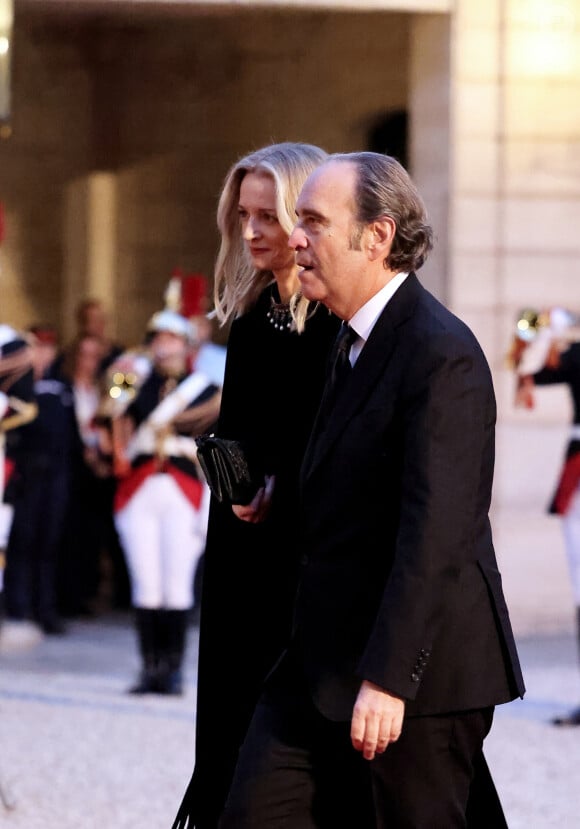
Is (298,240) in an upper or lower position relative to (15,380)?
upper

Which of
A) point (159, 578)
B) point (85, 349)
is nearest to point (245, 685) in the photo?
point (159, 578)

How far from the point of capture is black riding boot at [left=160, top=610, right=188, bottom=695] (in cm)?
833

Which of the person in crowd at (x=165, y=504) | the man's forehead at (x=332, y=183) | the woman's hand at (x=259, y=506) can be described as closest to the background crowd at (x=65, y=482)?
the person in crowd at (x=165, y=504)

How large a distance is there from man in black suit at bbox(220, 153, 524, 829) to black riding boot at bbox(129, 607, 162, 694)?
5.06 metres

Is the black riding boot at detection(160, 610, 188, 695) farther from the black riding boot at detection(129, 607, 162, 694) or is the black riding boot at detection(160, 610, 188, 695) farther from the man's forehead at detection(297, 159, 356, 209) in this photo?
the man's forehead at detection(297, 159, 356, 209)

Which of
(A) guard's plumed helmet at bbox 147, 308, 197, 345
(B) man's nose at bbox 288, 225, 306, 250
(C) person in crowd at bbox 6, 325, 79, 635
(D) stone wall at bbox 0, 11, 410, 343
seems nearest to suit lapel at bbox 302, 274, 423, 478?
(B) man's nose at bbox 288, 225, 306, 250

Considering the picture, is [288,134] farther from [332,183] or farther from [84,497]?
[332,183]

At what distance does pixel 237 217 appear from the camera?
4062mm

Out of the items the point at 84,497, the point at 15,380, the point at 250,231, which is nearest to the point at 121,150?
the point at 84,497

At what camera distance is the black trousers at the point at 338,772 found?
318 cm

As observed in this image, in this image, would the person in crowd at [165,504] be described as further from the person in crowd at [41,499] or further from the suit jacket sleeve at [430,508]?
the suit jacket sleeve at [430,508]

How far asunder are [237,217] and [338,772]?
1.38 metres

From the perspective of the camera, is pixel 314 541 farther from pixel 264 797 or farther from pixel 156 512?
pixel 156 512

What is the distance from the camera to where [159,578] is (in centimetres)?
852
